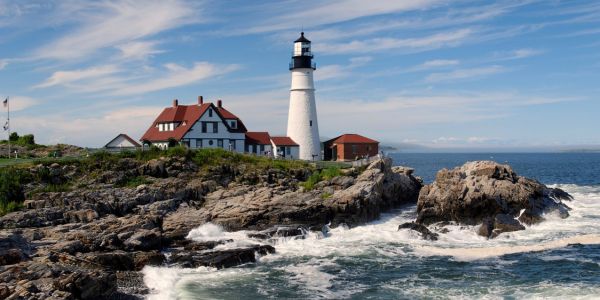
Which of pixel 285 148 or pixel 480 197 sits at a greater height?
pixel 285 148

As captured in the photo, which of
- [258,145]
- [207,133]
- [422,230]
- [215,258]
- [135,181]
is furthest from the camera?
[258,145]

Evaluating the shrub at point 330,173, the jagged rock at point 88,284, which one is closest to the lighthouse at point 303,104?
the shrub at point 330,173

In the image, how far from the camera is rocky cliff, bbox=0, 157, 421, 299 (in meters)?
20.9

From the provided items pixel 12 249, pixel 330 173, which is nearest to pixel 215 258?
pixel 12 249

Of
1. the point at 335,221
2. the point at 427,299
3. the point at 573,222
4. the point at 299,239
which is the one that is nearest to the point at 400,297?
the point at 427,299

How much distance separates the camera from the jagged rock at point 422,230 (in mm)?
31328

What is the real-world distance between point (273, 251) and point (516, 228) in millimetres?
14943

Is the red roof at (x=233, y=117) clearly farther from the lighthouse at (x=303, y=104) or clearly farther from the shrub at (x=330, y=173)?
the shrub at (x=330, y=173)

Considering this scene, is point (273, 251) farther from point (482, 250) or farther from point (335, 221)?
point (482, 250)

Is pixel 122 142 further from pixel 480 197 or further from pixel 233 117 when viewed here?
pixel 480 197

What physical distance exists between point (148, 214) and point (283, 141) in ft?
71.4

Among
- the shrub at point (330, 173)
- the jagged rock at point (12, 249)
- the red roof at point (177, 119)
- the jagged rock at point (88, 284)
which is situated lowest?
the jagged rock at point (88, 284)

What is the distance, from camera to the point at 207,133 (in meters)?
50.7

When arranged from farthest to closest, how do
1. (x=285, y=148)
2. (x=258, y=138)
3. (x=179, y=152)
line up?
1. (x=258, y=138)
2. (x=285, y=148)
3. (x=179, y=152)
